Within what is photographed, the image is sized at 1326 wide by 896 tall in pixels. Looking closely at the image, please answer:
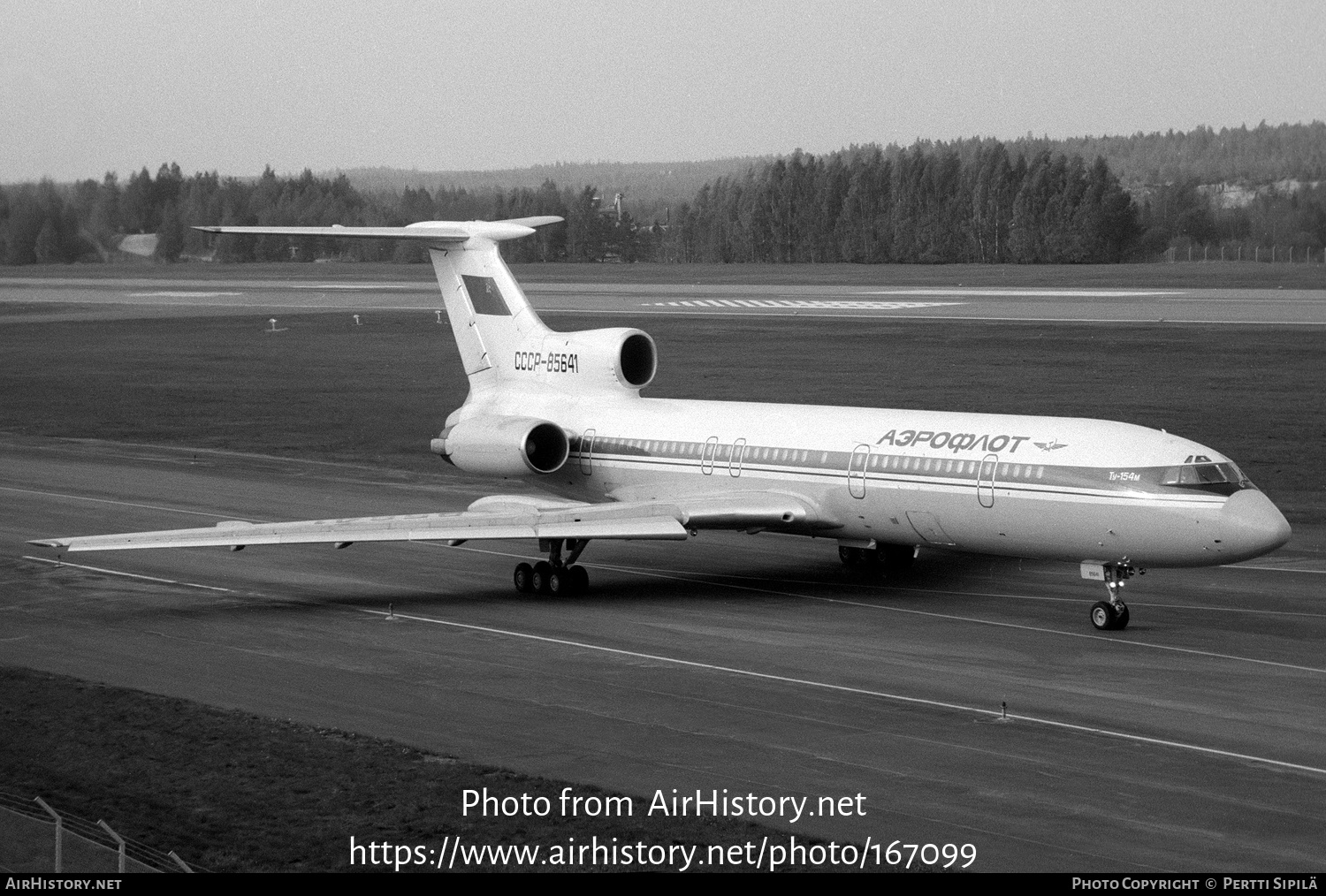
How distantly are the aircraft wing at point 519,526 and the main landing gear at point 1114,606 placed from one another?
5.34 meters

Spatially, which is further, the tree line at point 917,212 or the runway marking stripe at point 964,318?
the tree line at point 917,212

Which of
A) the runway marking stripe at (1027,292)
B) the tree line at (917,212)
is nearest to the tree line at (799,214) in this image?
the tree line at (917,212)

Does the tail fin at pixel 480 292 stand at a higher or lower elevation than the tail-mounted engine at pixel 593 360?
higher

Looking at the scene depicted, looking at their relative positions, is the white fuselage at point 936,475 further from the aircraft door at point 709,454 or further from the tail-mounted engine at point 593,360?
the tail-mounted engine at point 593,360

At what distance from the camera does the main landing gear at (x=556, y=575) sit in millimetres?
28766

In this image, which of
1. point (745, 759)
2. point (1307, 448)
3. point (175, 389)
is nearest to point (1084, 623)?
point (745, 759)

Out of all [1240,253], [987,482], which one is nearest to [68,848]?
[987,482]

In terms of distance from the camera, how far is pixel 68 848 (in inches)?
542

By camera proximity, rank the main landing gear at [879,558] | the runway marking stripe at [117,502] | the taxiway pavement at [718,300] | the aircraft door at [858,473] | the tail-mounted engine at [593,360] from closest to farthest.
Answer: the aircraft door at [858,473]
the main landing gear at [879,558]
the tail-mounted engine at [593,360]
the runway marking stripe at [117,502]
the taxiway pavement at [718,300]

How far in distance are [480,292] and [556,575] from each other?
336 inches

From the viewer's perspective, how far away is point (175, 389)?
63812 millimetres

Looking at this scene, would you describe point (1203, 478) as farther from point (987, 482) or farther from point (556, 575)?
point (556, 575)

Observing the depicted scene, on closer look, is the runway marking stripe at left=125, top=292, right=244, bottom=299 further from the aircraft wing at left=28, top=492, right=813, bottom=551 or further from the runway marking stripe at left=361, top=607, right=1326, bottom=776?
the runway marking stripe at left=361, top=607, right=1326, bottom=776

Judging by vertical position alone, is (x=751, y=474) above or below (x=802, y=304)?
below
